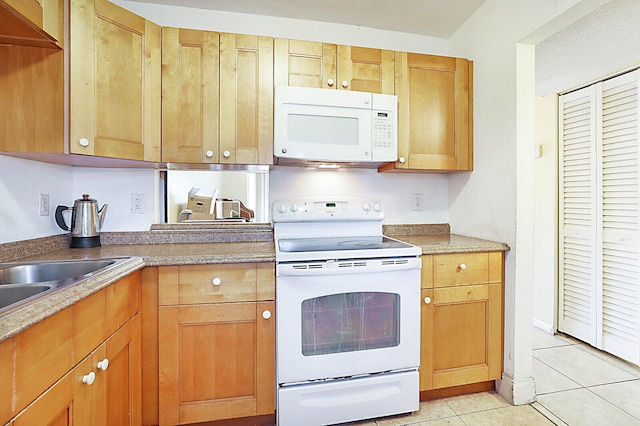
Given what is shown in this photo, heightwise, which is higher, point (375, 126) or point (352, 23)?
point (352, 23)

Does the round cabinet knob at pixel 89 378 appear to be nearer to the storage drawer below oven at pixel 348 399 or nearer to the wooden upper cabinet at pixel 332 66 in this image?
the storage drawer below oven at pixel 348 399

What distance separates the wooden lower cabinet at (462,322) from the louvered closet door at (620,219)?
3.64ft

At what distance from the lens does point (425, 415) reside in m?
1.75

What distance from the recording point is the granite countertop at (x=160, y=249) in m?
0.86

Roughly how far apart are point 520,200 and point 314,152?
3.95 feet

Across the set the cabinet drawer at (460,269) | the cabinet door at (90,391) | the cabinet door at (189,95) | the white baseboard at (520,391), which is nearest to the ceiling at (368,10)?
the cabinet door at (189,95)

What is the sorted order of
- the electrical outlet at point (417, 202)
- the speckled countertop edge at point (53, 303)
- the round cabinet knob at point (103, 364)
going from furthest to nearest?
the electrical outlet at point (417, 202), the round cabinet knob at point (103, 364), the speckled countertop edge at point (53, 303)

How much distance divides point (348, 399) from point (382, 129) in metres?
1.49

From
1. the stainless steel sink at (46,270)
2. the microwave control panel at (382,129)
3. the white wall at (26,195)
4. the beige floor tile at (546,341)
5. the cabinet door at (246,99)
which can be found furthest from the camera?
the beige floor tile at (546,341)

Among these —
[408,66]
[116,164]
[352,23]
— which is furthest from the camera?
[352,23]

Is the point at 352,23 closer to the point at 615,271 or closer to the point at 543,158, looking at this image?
the point at 543,158

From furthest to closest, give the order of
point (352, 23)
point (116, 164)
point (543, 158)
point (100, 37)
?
point (543, 158), point (352, 23), point (116, 164), point (100, 37)

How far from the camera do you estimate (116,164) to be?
5.99ft

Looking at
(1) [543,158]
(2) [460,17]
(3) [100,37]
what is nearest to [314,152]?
(3) [100,37]
